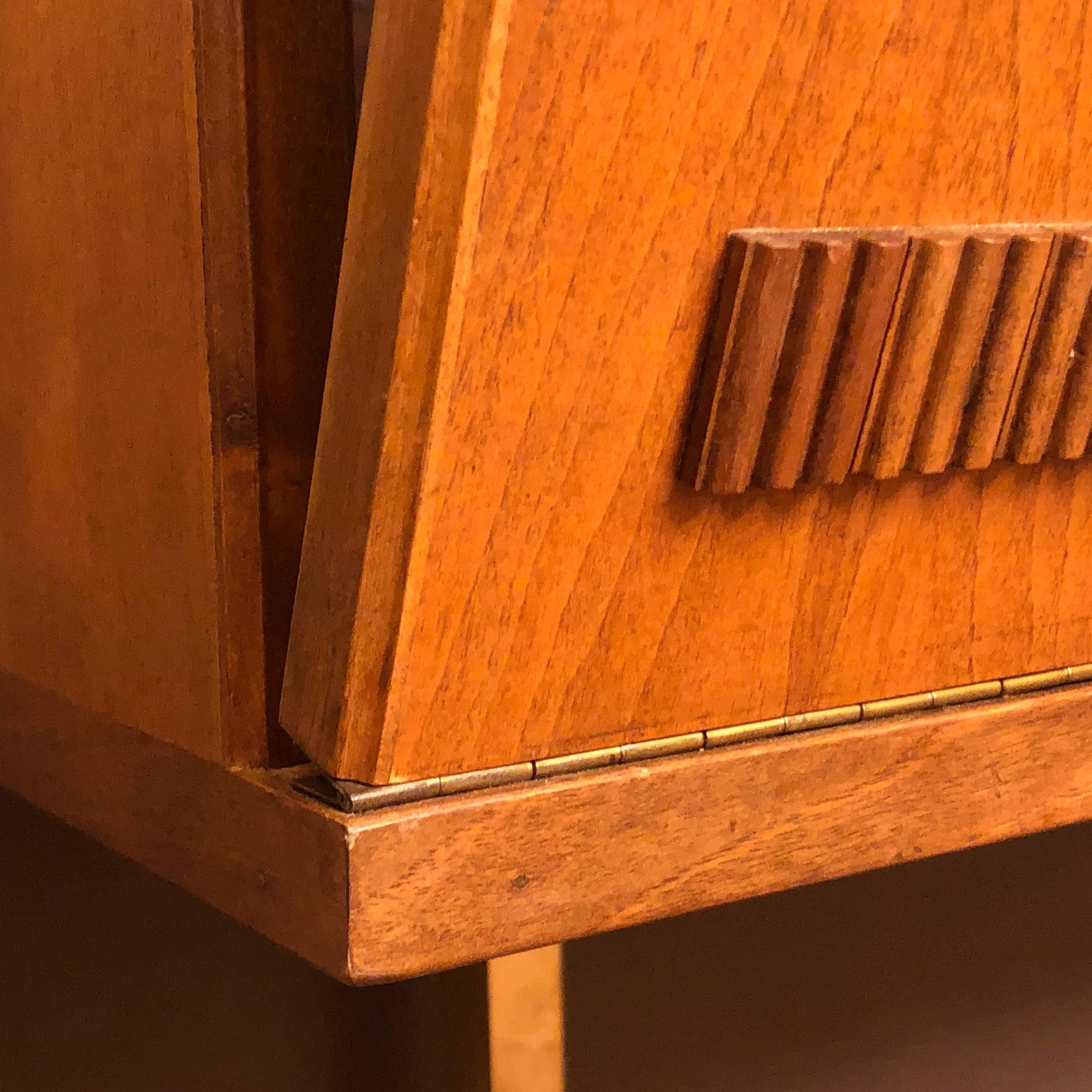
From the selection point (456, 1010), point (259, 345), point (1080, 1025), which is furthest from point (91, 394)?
point (1080, 1025)

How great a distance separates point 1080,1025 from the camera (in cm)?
99

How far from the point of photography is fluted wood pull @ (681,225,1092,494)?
365 mm

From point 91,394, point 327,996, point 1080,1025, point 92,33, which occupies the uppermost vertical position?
point 92,33

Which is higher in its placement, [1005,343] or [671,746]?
[1005,343]

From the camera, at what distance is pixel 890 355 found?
1.28 ft

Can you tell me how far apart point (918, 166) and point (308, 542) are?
0.66 feet

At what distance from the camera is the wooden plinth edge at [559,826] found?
347 mm

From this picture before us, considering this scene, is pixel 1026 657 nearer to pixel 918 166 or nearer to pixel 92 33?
pixel 918 166

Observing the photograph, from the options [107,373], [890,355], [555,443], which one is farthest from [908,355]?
[107,373]

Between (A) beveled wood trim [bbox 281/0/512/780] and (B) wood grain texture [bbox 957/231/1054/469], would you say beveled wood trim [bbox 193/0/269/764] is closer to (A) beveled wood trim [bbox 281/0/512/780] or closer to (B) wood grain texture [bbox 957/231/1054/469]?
(A) beveled wood trim [bbox 281/0/512/780]

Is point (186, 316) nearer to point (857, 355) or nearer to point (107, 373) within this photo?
point (107, 373)

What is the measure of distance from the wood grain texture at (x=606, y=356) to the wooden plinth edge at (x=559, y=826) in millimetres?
17

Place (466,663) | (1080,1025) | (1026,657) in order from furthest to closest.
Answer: (1080,1025), (1026,657), (466,663)

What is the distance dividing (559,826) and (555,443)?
0.11m
